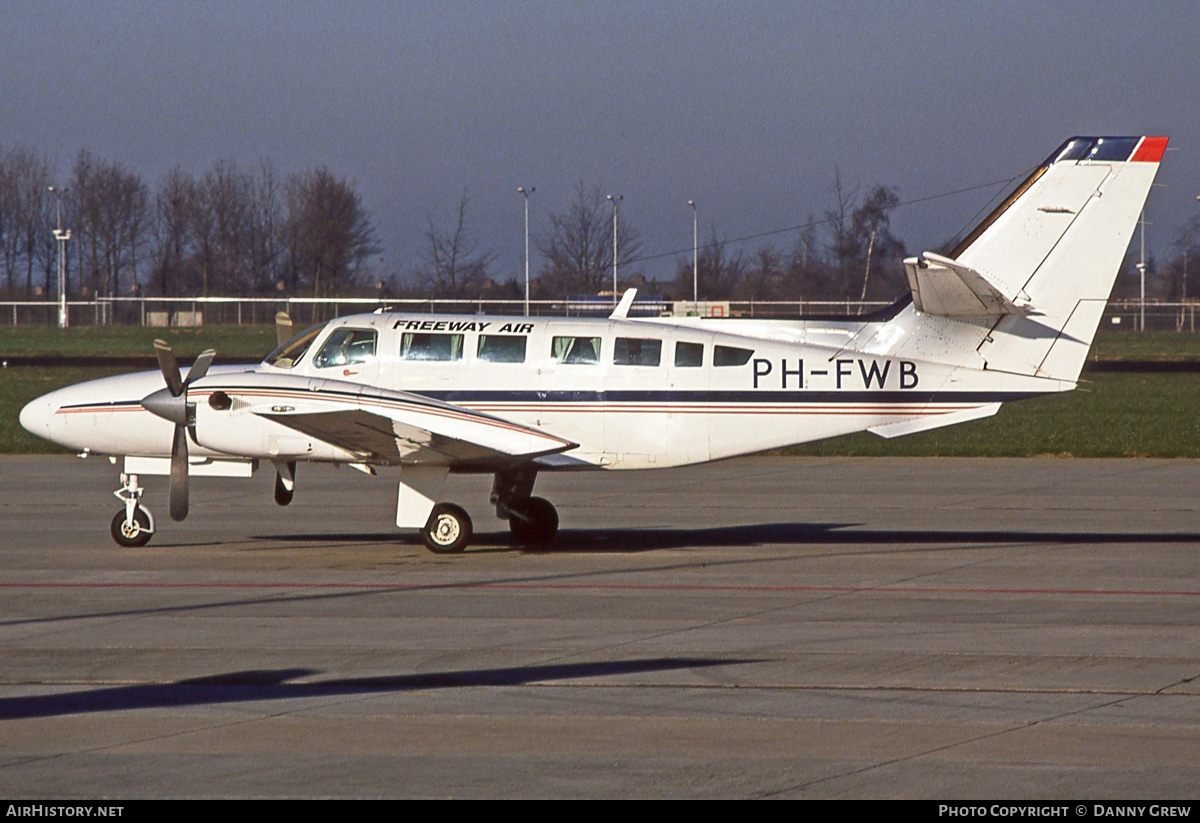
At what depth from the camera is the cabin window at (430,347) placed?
1502 centimetres

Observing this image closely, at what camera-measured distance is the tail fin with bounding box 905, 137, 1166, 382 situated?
14203 millimetres

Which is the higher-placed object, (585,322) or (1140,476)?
(585,322)

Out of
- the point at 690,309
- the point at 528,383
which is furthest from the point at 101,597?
the point at 690,309

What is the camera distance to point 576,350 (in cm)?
1487

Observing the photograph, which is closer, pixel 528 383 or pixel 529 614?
pixel 529 614

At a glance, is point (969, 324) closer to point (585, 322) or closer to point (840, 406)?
point (840, 406)

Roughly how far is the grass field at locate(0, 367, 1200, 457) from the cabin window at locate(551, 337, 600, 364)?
29.9 feet

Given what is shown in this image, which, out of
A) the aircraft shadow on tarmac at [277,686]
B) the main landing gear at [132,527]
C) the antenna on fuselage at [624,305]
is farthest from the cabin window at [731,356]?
the main landing gear at [132,527]

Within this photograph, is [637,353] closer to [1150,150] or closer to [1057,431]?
[1150,150]

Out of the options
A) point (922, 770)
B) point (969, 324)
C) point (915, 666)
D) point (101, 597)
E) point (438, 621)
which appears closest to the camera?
point (922, 770)

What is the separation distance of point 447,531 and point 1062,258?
7.02m

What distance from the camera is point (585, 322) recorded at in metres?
15.1
